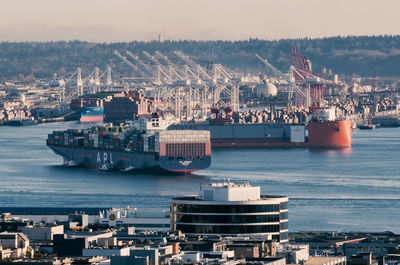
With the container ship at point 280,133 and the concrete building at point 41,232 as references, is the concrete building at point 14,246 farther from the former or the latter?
the container ship at point 280,133

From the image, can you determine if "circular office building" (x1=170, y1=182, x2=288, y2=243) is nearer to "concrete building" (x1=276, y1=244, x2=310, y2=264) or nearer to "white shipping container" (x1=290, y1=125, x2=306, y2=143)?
"concrete building" (x1=276, y1=244, x2=310, y2=264)

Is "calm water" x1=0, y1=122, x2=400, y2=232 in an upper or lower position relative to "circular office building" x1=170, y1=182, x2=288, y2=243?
lower

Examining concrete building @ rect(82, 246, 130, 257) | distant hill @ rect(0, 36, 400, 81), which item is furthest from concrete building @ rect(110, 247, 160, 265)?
distant hill @ rect(0, 36, 400, 81)

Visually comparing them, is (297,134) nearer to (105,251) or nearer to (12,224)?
(12,224)

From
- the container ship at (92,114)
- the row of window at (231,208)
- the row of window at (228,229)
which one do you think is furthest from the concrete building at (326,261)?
the container ship at (92,114)

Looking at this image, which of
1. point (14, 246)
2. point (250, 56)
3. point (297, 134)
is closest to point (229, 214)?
point (14, 246)

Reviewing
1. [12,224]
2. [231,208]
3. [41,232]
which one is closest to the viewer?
[41,232]

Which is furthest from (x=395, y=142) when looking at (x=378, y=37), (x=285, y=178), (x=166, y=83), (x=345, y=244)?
(x=378, y=37)
